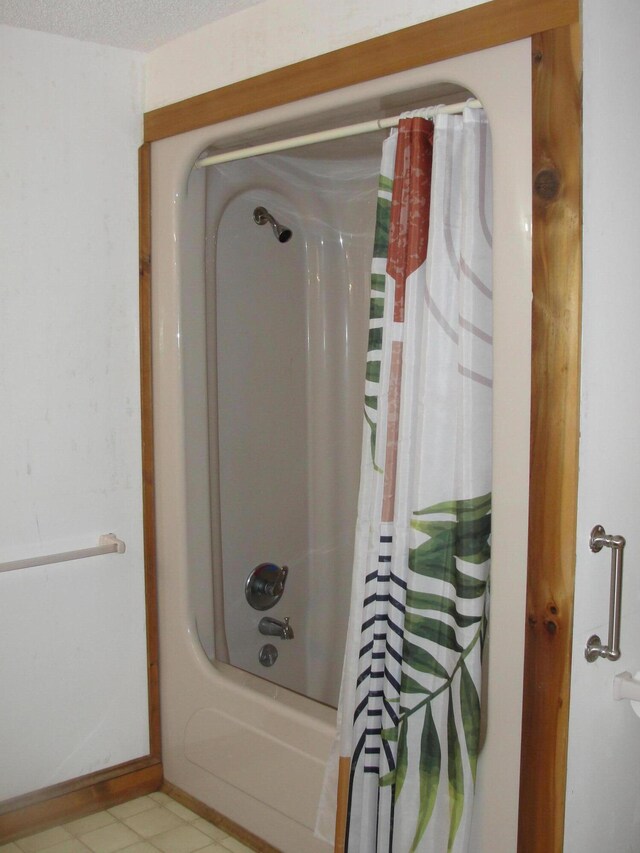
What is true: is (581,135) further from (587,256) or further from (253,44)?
(253,44)

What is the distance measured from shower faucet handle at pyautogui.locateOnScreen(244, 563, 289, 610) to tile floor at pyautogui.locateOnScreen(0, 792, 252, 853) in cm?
60

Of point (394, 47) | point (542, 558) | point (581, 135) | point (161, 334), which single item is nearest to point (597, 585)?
point (542, 558)

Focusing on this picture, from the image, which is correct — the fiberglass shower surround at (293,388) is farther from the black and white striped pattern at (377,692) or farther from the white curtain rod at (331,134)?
the black and white striped pattern at (377,692)

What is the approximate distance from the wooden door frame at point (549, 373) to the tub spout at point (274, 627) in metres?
1.10

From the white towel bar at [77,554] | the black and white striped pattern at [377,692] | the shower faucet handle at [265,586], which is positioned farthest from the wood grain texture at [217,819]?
the white towel bar at [77,554]

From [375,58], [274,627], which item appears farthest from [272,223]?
[274,627]

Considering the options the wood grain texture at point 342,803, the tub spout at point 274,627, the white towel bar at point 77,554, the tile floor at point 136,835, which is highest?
the white towel bar at point 77,554

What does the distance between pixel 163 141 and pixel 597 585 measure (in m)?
1.55

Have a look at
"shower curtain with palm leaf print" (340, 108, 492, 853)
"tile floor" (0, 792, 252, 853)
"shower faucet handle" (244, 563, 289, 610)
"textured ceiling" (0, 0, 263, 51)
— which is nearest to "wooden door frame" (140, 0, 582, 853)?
"shower curtain with palm leaf print" (340, 108, 492, 853)

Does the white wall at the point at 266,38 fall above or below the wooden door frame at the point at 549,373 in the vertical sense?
above

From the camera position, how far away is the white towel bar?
1926 millimetres

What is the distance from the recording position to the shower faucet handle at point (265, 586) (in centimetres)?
240

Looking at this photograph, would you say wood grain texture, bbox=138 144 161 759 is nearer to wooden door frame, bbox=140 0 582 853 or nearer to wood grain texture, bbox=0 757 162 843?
wood grain texture, bbox=0 757 162 843

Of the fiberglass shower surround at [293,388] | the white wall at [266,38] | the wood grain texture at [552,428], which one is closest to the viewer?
the wood grain texture at [552,428]
